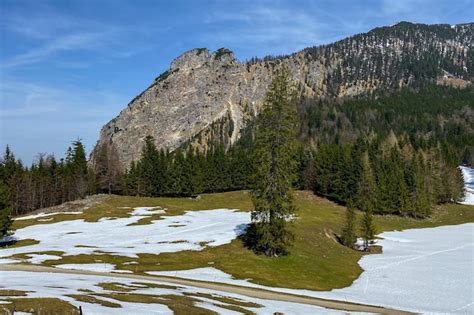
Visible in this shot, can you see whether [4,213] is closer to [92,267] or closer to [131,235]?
[131,235]

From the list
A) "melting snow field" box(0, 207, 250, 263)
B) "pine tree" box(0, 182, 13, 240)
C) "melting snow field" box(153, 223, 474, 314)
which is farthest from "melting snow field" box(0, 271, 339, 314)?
"pine tree" box(0, 182, 13, 240)

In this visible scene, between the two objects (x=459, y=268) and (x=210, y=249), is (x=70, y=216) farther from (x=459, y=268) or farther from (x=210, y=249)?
(x=459, y=268)

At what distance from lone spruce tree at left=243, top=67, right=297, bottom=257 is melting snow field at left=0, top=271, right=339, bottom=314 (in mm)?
21326

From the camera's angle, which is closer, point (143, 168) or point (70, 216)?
point (70, 216)

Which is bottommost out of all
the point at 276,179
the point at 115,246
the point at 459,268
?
the point at 459,268

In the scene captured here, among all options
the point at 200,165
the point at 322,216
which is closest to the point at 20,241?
the point at 322,216

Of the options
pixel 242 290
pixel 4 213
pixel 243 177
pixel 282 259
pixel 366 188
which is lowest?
pixel 242 290

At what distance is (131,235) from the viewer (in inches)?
2921

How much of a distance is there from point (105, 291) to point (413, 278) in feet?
133

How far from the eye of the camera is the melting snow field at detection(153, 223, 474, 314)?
46.8m

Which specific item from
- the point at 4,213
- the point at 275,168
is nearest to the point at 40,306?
the point at 275,168

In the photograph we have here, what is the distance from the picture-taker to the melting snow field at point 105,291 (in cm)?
2911

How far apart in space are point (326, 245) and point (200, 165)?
8707cm

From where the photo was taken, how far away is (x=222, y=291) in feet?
141
